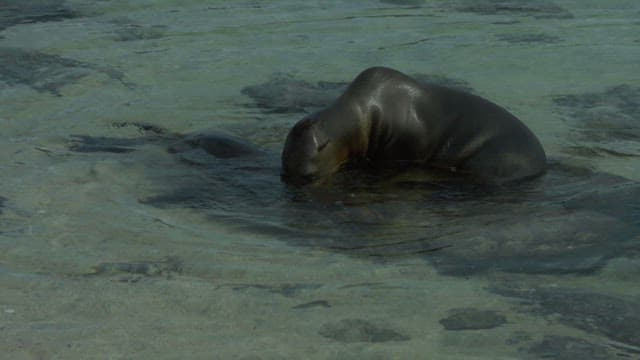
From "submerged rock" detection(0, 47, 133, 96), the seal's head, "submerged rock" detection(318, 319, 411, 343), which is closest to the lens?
"submerged rock" detection(318, 319, 411, 343)

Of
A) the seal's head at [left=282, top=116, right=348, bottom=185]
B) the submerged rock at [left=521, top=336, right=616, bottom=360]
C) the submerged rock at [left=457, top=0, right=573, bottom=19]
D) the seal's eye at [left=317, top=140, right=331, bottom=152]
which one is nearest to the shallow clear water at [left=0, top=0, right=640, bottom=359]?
the submerged rock at [left=521, top=336, right=616, bottom=360]

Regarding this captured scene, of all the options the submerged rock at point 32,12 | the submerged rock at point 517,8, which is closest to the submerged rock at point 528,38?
the submerged rock at point 517,8

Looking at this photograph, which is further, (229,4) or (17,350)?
(229,4)

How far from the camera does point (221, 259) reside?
5.73m

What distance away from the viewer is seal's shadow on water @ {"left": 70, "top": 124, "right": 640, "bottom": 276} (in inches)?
230

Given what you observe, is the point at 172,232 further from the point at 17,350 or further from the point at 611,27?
the point at 611,27

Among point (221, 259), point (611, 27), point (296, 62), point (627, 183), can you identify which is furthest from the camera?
point (611, 27)

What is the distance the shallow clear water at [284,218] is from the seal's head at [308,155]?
0.16 meters

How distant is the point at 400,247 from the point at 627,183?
168 centimetres

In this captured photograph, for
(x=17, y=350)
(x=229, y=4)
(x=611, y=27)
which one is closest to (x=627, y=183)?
(x=17, y=350)

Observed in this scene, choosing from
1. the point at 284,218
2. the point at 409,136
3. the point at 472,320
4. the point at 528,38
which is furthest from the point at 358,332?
the point at 528,38

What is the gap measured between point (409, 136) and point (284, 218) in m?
1.42

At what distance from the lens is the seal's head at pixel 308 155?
7102 millimetres

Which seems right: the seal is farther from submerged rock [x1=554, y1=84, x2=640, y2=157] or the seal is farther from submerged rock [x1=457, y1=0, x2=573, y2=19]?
submerged rock [x1=457, y1=0, x2=573, y2=19]
